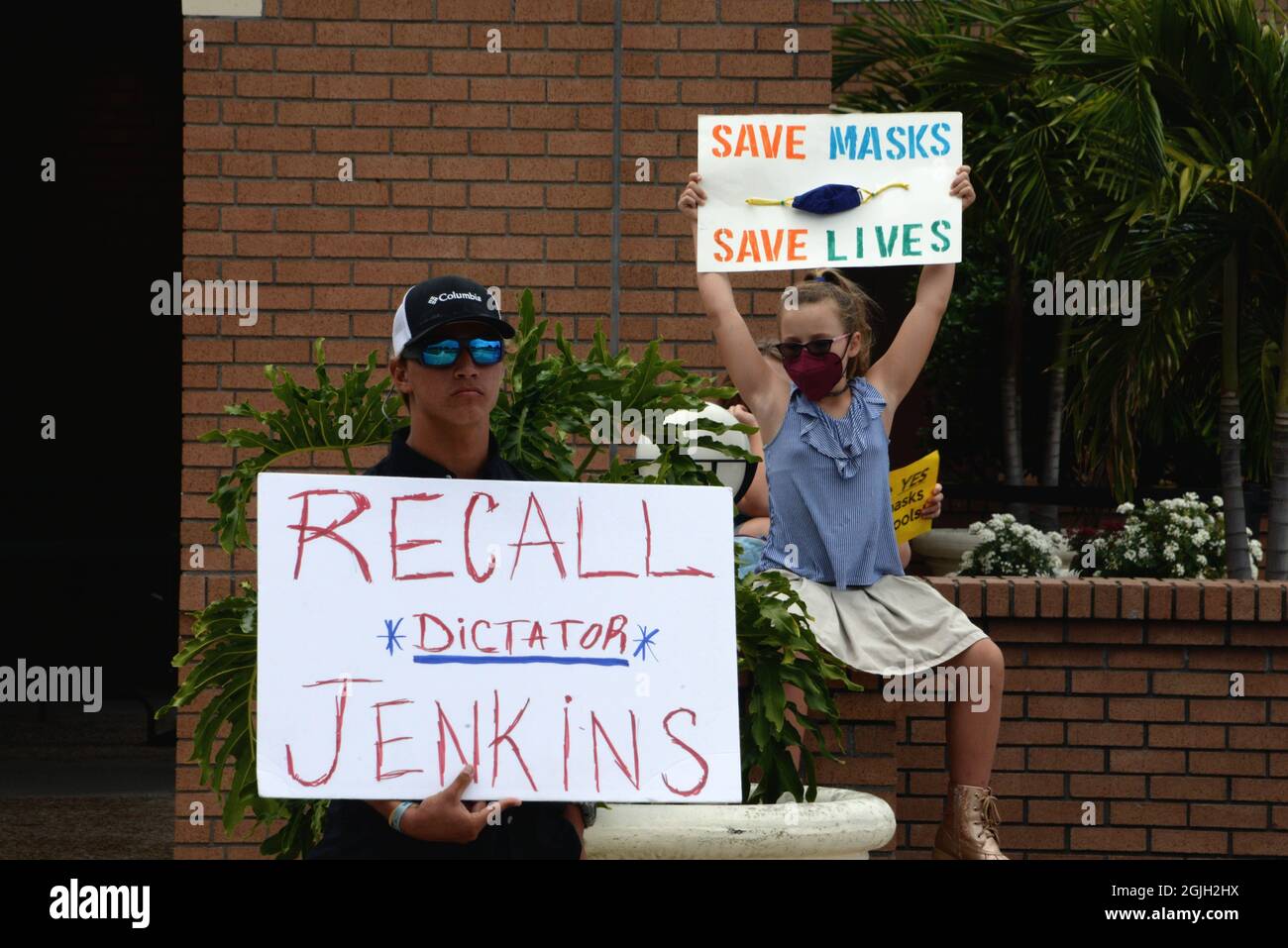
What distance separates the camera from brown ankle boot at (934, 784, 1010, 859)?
15.3 ft

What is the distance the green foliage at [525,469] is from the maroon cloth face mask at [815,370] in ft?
1.66

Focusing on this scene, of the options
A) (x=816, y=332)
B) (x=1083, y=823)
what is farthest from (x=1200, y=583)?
(x=816, y=332)

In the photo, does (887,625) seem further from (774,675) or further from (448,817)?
(448,817)

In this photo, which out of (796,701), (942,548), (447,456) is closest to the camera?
(447,456)

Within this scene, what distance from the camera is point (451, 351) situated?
3152 mm

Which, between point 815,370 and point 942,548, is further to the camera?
point 942,548

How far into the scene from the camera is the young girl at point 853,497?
4.54 meters

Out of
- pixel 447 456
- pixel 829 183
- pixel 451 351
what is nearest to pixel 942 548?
pixel 829 183

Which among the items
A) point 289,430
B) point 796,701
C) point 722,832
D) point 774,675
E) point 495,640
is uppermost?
point 289,430

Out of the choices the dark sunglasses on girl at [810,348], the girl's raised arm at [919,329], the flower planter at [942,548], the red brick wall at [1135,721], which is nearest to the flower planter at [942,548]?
the flower planter at [942,548]

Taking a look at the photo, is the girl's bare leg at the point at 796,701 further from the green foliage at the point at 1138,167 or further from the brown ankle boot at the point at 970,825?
the green foliage at the point at 1138,167

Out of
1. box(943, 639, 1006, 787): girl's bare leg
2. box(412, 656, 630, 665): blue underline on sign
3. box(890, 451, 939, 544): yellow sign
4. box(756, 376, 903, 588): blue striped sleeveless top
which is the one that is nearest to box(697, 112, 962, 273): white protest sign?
box(756, 376, 903, 588): blue striped sleeveless top

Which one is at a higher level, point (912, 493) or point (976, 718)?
point (912, 493)

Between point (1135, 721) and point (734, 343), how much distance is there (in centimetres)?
221
